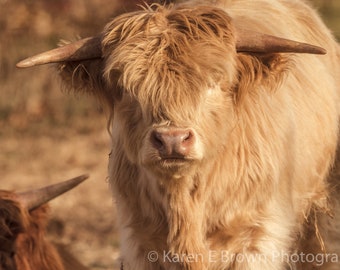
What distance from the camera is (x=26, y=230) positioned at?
23.1 feet

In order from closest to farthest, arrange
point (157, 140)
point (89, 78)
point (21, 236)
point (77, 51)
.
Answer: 1. point (157, 140)
2. point (77, 51)
3. point (89, 78)
4. point (21, 236)

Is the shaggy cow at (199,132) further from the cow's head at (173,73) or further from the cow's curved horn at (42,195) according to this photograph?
the cow's curved horn at (42,195)

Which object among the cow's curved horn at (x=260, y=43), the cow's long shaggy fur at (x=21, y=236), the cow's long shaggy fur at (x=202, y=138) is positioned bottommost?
the cow's long shaggy fur at (x=21, y=236)

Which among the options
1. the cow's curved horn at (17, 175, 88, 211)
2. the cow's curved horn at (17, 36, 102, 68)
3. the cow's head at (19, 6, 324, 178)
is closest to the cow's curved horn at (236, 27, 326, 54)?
the cow's head at (19, 6, 324, 178)

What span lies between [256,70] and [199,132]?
1.83 ft

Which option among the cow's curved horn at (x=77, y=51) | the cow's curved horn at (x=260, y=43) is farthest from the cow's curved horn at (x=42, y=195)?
the cow's curved horn at (x=260, y=43)

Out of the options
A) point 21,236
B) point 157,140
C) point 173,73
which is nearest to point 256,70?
point 173,73

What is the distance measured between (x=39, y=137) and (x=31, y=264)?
7.87 meters

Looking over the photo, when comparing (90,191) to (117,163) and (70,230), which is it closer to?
(70,230)

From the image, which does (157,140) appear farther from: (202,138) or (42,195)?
(42,195)

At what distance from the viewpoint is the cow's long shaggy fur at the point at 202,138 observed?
6168 mm

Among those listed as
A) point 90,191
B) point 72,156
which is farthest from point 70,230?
point 72,156

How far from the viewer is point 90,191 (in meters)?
12.6

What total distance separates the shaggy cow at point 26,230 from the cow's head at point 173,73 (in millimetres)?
909
